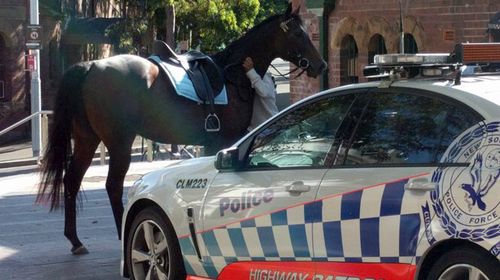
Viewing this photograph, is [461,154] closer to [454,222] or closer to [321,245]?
[454,222]

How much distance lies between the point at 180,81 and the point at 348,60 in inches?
483

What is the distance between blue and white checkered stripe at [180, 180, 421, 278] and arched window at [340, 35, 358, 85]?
15.3 metres

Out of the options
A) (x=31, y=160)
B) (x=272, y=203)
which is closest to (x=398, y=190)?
(x=272, y=203)

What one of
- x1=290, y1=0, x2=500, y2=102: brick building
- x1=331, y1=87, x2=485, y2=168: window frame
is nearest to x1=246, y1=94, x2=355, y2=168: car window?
x1=331, y1=87, x2=485, y2=168: window frame

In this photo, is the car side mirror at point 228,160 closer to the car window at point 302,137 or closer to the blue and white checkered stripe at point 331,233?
the car window at point 302,137

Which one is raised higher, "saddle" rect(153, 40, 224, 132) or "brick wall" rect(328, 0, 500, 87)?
"brick wall" rect(328, 0, 500, 87)

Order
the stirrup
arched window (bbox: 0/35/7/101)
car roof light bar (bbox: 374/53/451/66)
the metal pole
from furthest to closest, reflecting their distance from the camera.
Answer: arched window (bbox: 0/35/7/101) < the metal pole < the stirrup < car roof light bar (bbox: 374/53/451/66)

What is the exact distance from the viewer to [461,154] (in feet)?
17.9

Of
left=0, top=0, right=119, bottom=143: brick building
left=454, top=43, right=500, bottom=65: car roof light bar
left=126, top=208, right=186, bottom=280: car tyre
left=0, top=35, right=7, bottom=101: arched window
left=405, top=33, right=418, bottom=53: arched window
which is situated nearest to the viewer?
left=454, top=43, right=500, bottom=65: car roof light bar

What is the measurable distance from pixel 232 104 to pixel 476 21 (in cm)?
864

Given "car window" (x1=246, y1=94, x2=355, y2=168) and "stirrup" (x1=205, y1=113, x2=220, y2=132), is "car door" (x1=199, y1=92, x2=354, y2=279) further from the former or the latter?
"stirrup" (x1=205, y1=113, x2=220, y2=132)

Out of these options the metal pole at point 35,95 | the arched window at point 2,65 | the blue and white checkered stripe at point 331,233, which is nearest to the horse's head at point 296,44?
the blue and white checkered stripe at point 331,233

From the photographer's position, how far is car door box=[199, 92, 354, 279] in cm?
624

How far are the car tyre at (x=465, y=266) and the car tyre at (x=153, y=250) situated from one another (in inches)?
92.6
